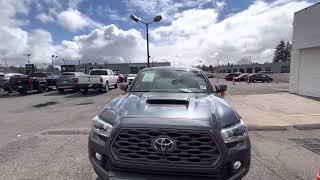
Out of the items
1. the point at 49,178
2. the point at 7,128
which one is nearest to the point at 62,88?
the point at 7,128

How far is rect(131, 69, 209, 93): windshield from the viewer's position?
18.2ft

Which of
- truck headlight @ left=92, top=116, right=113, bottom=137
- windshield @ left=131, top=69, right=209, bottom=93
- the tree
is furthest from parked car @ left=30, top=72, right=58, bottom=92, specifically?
the tree

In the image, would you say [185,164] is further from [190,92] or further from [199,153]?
[190,92]

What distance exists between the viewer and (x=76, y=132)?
8578mm

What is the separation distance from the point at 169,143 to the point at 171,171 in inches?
11.6

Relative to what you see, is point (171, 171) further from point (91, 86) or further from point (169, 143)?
point (91, 86)

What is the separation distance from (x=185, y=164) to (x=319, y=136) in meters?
6.25

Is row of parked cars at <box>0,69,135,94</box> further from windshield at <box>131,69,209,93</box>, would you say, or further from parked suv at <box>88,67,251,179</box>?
parked suv at <box>88,67,251,179</box>

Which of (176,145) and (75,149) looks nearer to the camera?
(176,145)

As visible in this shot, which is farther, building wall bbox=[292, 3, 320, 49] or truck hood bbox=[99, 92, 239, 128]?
building wall bbox=[292, 3, 320, 49]

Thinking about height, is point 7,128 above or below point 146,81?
below

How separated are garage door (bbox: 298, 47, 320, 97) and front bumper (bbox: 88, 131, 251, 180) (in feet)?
55.0

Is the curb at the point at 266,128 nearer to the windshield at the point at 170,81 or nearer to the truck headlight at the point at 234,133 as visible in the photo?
the windshield at the point at 170,81

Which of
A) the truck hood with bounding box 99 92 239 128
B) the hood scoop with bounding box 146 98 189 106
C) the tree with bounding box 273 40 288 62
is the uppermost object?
the tree with bounding box 273 40 288 62
